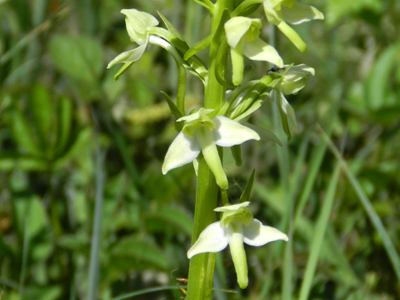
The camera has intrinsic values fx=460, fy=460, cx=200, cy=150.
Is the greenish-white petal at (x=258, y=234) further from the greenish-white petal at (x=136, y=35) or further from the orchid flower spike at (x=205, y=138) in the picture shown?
the greenish-white petal at (x=136, y=35)

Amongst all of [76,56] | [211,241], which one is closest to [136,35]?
[211,241]

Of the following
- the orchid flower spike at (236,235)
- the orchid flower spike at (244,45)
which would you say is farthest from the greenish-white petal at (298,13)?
the orchid flower spike at (236,235)

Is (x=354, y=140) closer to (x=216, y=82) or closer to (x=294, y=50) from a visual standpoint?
(x=294, y=50)

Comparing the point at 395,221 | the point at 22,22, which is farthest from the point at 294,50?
the point at 22,22

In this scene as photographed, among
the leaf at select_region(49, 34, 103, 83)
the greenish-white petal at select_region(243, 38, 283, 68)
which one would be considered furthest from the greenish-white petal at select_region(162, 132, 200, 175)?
the leaf at select_region(49, 34, 103, 83)

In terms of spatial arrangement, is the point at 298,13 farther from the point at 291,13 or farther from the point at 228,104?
the point at 228,104

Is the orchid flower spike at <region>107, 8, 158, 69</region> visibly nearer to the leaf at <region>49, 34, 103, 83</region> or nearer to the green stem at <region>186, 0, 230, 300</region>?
the green stem at <region>186, 0, 230, 300</region>
